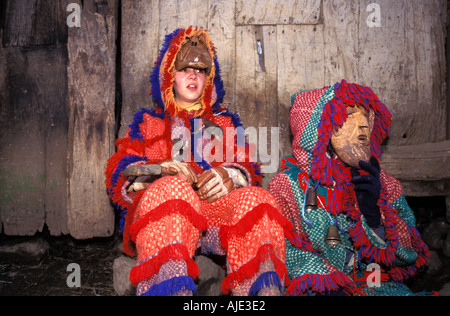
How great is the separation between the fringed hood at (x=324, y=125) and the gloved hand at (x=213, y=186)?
510mm

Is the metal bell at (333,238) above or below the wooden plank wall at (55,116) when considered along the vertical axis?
below

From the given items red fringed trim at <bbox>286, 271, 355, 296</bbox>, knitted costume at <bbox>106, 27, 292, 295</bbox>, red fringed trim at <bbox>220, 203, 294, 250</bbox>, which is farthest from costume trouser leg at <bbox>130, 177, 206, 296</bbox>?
red fringed trim at <bbox>286, 271, 355, 296</bbox>

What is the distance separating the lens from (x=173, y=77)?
2.57m

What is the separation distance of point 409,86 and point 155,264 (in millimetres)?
2455

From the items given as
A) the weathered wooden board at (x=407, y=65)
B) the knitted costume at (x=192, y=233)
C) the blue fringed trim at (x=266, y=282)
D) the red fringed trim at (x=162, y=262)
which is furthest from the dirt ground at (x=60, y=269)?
the weathered wooden board at (x=407, y=65)

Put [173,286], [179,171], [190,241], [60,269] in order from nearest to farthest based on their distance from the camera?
[173,286] → [190,241] → [179,171] → [60,269]

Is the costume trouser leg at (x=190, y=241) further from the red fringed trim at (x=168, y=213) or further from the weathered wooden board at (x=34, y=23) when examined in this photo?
the weathered wooden board at (x=34, y=23)

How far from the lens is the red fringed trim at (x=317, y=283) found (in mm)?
1950

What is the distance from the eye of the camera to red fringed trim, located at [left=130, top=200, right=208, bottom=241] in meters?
1.77

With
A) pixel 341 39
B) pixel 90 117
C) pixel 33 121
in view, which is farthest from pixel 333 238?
pixel 33 121

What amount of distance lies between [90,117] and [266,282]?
1.95 metres

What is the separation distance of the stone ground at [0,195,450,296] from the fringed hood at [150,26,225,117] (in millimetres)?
1060

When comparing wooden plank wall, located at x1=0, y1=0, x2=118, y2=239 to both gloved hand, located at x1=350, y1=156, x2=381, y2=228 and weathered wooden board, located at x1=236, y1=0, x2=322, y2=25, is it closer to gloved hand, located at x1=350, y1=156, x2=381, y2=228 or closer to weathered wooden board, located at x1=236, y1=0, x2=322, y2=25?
weathered wooden board, located at x1=236, y1=0, x2=322, y2=25

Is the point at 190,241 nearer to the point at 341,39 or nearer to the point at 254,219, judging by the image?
the point at 254,219
